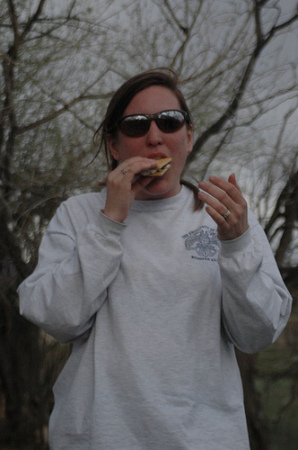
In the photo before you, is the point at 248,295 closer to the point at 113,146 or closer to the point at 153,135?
the point at 153,135

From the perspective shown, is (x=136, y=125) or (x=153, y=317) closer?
(x=153, y=317)

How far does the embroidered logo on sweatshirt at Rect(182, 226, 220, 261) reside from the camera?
177 centimetres

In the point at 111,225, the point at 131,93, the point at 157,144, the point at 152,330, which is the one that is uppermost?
the point at 131,93

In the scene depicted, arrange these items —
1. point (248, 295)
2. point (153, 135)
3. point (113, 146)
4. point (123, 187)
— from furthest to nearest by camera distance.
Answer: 1. point (113, 146)
2. point (153, 135)
3. point (123, 187)
4. point (248, 295)

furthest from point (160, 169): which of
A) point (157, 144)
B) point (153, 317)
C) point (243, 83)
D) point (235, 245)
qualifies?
point (243, 83)

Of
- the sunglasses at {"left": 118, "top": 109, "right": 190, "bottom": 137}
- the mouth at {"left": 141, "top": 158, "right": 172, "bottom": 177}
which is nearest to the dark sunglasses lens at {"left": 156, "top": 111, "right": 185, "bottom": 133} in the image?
the sunglasses at {"left": 118, "top": 109, "right": 190, "bottom": 137}

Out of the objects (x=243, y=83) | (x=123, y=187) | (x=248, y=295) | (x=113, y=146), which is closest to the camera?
(x=248, y=295)

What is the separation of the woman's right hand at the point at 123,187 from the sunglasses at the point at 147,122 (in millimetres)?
123

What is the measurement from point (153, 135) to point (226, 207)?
364mm

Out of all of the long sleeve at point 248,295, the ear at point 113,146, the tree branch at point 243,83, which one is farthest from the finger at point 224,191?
the tree branch at point 243,83

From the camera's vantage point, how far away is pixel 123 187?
5.73 ft

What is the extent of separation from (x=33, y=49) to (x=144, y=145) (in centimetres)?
249

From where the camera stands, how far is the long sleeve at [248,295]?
1634 millimetres

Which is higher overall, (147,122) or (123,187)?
(147,122)
